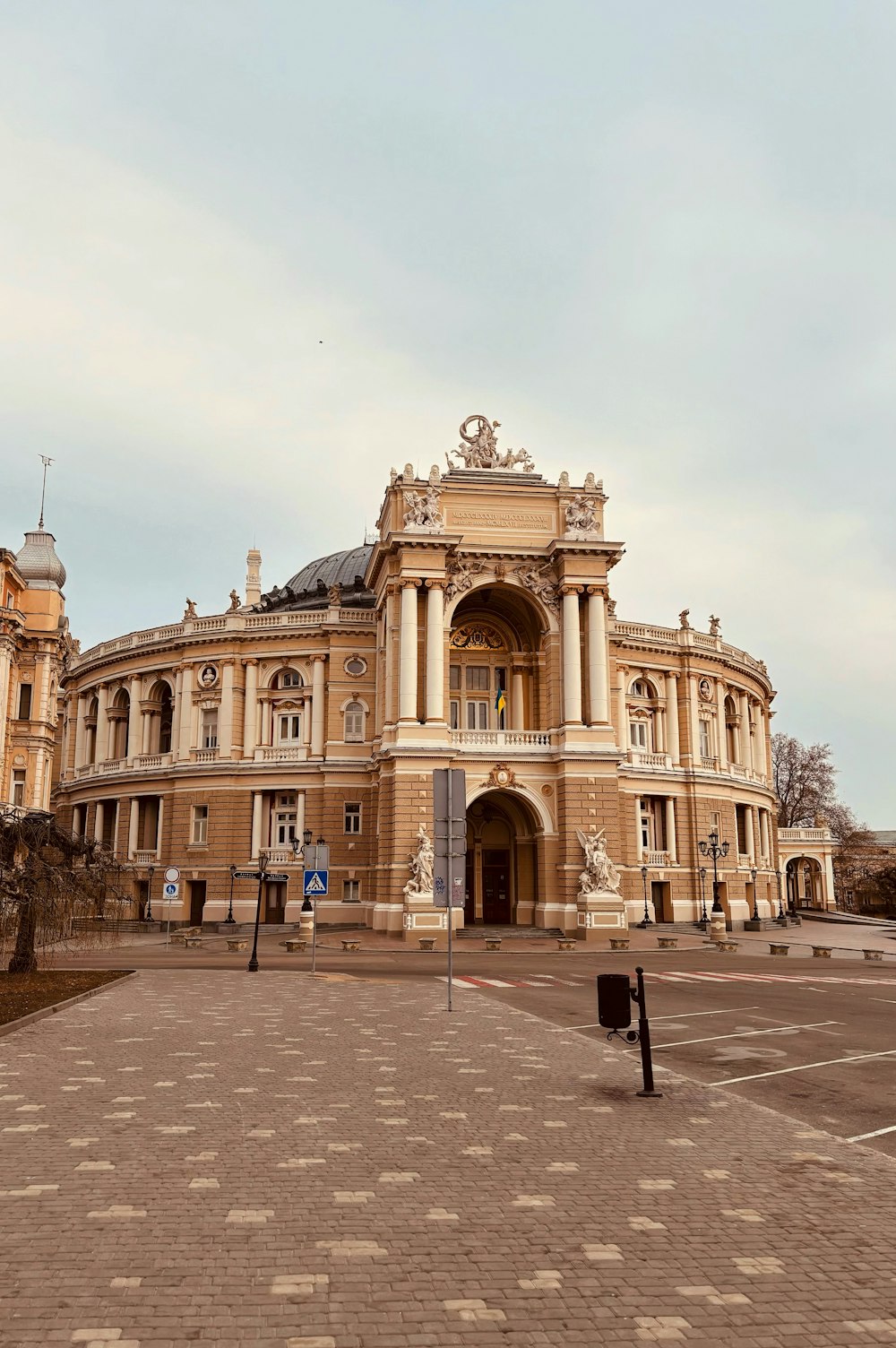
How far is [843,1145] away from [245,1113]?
582cm

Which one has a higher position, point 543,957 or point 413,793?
point 413,793

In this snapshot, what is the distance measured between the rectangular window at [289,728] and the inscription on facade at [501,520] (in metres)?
15.3

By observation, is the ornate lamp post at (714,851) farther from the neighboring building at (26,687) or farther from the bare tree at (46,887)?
A: the neighboring building at (26,687)

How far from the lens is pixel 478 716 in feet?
177

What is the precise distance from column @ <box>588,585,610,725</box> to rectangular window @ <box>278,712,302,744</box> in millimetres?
17579

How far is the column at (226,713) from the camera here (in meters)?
56.8

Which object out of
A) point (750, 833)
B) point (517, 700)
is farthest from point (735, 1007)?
point (750, 833)

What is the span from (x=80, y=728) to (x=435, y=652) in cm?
3148

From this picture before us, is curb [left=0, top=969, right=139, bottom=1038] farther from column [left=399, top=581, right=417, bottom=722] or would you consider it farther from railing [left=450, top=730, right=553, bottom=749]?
railing [left=450, top=730, right=553, bottom=749]

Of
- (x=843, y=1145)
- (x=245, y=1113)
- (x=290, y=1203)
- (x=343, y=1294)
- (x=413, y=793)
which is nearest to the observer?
(x=343, y=1294)

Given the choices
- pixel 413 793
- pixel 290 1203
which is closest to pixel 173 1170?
pixel 290 1203

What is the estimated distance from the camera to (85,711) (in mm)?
67875

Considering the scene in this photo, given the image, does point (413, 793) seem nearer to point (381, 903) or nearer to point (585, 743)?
point (381, 903)

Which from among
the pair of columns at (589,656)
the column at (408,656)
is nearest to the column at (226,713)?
the column at (408,656)
